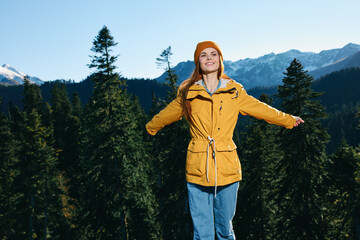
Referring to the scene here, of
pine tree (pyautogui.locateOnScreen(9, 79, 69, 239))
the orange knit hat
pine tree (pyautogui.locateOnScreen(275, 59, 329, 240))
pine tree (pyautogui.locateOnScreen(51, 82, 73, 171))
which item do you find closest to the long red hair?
the orange knit hat

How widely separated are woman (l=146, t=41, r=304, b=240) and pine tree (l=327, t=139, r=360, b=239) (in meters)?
19.6

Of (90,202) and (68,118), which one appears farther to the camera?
(68,118)

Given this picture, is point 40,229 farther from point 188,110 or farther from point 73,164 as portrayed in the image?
point 188,110

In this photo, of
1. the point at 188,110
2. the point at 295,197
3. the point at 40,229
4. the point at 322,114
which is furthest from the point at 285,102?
the point at 40,229

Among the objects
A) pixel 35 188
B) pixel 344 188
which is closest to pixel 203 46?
pixel 344 188

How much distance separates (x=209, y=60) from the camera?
362 cm

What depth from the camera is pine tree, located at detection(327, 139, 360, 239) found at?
19.6 metres

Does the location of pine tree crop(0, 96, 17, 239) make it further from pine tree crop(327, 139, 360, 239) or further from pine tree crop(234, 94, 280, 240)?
pine tree crop(327, 139, 360, 239)

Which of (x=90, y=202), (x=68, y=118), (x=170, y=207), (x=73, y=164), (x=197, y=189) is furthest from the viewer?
(x=68, y=118)

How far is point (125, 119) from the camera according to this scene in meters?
19.3

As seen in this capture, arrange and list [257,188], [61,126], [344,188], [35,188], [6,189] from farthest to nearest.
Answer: [61,126], [6,189], [35,188], [257,188], [344,188]

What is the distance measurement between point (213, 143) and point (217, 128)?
0.71ft

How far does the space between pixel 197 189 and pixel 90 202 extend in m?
22.4

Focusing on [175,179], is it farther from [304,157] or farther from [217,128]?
[217,128]
